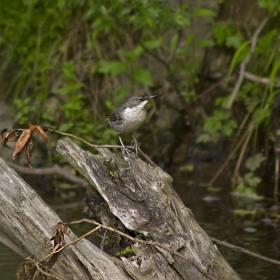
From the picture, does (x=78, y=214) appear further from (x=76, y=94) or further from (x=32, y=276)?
(x=32, y=276)

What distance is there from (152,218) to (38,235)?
669 millimetres

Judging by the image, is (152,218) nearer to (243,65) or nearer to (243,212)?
(243,212)

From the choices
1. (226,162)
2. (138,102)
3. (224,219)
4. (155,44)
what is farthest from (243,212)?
(155,44)

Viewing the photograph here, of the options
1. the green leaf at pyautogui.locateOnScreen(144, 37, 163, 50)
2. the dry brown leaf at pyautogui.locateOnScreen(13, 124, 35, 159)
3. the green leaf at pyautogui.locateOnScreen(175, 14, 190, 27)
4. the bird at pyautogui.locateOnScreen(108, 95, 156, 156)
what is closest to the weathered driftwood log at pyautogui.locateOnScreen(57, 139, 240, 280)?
the dry brown leaf at pyautogui.locateOnScreen(13, 124, 35, 159)

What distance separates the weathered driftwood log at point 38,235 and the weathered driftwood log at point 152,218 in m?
0.17

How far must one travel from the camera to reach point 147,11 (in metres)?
6.00

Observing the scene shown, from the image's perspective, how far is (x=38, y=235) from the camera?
11.4 ft

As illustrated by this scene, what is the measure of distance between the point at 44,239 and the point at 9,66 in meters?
5.46

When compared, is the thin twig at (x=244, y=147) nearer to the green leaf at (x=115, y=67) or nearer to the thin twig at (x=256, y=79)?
the thin twig at (x=256, y=79)

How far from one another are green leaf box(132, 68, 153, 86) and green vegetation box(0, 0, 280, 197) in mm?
18

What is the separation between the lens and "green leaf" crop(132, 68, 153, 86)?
7.02 m

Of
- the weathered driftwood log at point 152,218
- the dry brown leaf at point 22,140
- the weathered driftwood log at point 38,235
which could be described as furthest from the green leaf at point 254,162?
the dry brown leaf at point 22,140

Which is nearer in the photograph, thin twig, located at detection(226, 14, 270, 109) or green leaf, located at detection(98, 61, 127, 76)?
thin twig, located at detection(226, 14, 270, 109)

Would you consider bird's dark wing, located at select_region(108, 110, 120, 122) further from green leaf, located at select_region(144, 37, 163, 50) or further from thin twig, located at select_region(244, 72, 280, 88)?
thin twig, located at select_region(244, 72, 280, 88)
